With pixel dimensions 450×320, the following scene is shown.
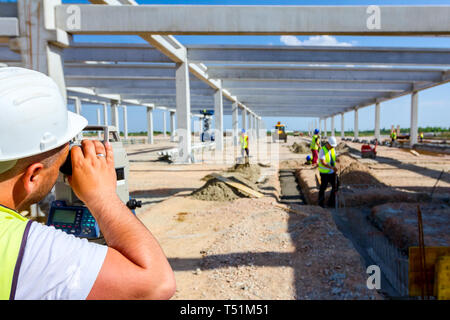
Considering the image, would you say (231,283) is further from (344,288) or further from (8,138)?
(8,138)

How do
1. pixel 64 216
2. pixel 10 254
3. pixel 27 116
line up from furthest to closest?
pixel 64 216
pixel 27 116
pixel 10 254

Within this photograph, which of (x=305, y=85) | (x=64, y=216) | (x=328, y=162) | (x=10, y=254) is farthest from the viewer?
(x=305, y=85)

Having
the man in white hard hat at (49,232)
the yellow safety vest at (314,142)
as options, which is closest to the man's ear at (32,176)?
the man in white hard hat at (49,232)

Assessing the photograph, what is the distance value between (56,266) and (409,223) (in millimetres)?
6564

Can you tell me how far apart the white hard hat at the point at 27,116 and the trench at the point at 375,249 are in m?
3.94

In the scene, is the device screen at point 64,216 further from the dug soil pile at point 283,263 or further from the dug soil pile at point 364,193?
the dug soil pile at point 364,193

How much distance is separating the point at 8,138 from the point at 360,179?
11031 mm

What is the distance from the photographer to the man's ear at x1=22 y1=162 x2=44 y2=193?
829 mm

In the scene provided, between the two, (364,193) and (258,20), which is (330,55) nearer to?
(258,20)

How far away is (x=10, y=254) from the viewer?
65 centimetres

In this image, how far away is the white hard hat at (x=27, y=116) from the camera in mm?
763

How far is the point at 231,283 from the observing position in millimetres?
3727

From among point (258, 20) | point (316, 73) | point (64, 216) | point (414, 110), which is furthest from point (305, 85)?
point (64, 216)

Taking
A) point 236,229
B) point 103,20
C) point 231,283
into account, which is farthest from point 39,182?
point 103,20
